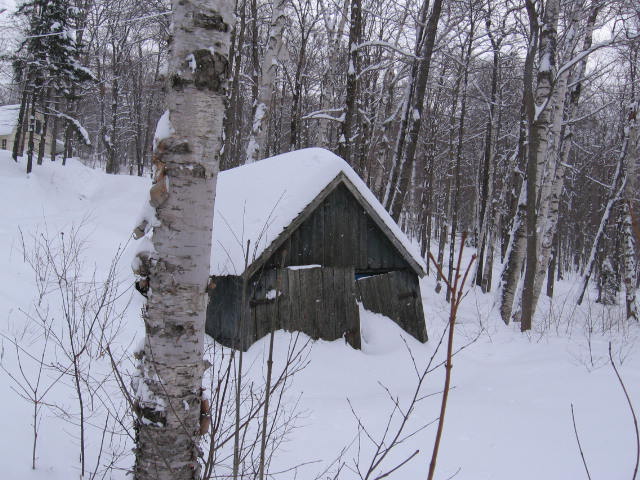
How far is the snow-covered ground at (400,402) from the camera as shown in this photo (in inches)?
128

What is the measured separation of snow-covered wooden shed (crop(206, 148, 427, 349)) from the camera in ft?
21.0

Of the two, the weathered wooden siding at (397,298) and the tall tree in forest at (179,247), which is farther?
the weathered wooden siding at (397,298)

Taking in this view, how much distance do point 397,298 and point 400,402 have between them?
2971mm

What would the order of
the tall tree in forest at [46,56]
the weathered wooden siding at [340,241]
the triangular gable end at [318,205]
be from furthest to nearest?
the tall tree in forest at [46,56] < the weathered wooden siding at [340,241] < the triangular gable end at [318,205]

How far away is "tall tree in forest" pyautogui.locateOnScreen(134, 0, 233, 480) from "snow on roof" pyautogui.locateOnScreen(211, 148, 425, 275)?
394cm

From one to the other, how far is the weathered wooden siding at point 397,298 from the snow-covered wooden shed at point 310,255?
2cm

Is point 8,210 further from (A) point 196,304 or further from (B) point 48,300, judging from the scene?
(A) point 196,304

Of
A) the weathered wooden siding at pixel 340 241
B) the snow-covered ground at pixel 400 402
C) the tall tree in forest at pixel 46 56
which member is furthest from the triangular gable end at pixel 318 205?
the tall tree in forest at pixel 46 56

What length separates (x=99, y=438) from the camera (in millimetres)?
3404

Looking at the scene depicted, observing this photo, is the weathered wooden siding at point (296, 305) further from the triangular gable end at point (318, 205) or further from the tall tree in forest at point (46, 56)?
the tall tree in forest at point (46, 56)

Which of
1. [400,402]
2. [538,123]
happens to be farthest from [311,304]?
[538,123]

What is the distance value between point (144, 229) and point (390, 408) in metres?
3.79

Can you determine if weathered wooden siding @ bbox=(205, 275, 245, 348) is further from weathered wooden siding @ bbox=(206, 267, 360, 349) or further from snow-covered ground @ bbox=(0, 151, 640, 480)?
snow-covered ground @ bbox=(0, 151, 640, 480)

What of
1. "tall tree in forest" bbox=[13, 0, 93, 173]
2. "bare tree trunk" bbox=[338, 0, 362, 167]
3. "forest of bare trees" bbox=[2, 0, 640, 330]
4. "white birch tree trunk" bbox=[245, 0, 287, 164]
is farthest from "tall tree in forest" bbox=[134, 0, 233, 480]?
"tall tree in forest" bbox=[13, 0, 93, 173]
